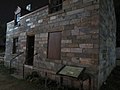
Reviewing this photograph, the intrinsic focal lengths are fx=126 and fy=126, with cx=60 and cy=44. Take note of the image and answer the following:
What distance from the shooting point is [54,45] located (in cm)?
598

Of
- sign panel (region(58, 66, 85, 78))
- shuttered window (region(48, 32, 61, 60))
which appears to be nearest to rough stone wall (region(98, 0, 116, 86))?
sign panel (region(58, 66, 85, 78))

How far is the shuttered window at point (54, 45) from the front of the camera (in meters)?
5.81

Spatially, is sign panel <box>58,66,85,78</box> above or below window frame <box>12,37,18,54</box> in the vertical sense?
below

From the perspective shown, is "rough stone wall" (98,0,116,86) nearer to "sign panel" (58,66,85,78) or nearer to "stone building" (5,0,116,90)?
"stone building" (5,0,116,90)

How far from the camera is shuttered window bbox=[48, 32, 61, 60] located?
581 cm

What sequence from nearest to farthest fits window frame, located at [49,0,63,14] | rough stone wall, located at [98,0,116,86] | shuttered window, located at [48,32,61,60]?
rough stone wall, located at [98,0,116,86]
shuttered window, located at [48,32,61,60]
window frame, located at [49,0,63,14]

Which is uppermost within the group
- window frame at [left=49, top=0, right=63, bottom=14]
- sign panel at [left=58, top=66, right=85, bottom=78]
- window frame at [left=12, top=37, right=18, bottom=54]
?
window frame at [left=49, top=0, right=63, bottom=14]

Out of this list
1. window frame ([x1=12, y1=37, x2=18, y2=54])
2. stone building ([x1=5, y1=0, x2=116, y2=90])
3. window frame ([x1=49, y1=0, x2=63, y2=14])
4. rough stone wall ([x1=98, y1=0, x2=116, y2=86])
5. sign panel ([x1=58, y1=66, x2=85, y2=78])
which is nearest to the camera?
sign panel ([x1=58, y1=66, x2=85, y2=78])

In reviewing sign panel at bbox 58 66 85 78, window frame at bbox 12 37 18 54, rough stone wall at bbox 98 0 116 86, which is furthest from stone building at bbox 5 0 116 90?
window frame at bbox 12 37 18 54

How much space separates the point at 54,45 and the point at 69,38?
1.00 m

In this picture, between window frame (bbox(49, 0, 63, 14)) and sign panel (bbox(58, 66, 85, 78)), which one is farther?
window frame (bbox(49, 0, 63, 14))

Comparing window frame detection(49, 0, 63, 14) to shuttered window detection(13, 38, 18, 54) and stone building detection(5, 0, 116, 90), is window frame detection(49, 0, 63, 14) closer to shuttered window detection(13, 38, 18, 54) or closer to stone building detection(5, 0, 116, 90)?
stone building detection(5, 0, 116, 90)

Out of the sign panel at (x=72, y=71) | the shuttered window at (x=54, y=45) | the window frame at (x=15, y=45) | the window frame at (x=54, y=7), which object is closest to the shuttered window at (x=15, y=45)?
the window frame at (x=15, y=45)

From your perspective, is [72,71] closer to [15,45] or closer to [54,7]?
[54,7]
